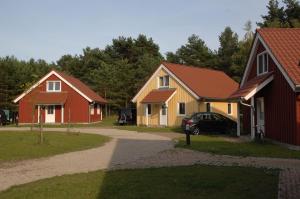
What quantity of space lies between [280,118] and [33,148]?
36.1ft

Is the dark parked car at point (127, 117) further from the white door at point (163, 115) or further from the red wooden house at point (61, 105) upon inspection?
the white door at point (163, 115)

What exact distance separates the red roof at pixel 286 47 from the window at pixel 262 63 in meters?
1.15

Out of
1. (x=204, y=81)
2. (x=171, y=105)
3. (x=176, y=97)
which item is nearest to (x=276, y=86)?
(x=176, y=97)

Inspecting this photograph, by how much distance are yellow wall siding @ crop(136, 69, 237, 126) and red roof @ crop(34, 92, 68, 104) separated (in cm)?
912

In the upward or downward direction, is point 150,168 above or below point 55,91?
below

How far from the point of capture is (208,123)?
96.4 ft

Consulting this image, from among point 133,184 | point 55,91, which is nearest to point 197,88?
point 55,91

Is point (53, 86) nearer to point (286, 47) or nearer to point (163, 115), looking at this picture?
point (163, 115)

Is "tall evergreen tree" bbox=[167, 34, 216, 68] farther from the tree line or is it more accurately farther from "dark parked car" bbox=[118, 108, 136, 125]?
"dark parked car" bbox=[118, 108, 136, 125]

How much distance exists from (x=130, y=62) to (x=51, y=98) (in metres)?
30.6

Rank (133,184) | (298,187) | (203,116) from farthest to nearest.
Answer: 1. (203,116)
2. (133,184)
3. (298,187)

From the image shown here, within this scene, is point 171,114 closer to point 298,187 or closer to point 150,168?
point 150,168

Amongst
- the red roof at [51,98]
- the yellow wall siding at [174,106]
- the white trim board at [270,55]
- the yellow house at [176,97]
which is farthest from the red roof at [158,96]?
the white trim board at [270,55]

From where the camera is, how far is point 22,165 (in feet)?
46.2
